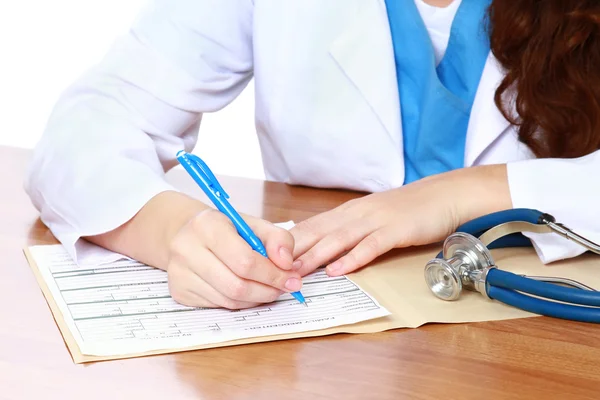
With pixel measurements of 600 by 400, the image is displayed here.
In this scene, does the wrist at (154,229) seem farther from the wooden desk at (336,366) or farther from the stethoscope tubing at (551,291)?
the stethoscope tubing at (551,291)

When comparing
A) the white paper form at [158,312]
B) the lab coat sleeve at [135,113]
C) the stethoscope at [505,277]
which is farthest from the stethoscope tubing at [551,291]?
the lab coat sleeve at [135,113]

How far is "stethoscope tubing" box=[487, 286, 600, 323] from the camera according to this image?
75 centimetres

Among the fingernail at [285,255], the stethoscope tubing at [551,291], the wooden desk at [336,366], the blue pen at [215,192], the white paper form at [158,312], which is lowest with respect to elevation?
the white paper form at [158,312]

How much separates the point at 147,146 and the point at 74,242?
191mm

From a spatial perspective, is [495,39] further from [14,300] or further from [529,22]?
[14,300]

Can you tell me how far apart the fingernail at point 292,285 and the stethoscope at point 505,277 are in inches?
5.4

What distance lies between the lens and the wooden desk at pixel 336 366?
0.62 m

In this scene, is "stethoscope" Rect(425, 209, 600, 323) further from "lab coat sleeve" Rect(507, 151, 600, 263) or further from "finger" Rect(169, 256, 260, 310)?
"finger" Rect(169, 256, 260, 310)

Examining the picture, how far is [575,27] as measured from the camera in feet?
3.51

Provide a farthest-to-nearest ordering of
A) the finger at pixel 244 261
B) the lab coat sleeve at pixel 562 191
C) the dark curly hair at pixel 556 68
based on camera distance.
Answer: the dark curly hair at pixel 556 68 → the lab coat sleeve at pixel 562 191 → the finger at pixel 244 261

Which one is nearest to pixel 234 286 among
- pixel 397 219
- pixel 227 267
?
pixel 227 267

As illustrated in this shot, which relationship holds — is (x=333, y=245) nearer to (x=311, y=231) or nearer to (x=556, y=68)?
(x=311, y=231)

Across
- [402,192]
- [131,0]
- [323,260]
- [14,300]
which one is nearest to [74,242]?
[14,300]

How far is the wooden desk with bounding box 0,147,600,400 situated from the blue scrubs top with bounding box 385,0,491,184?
18.3 inches
